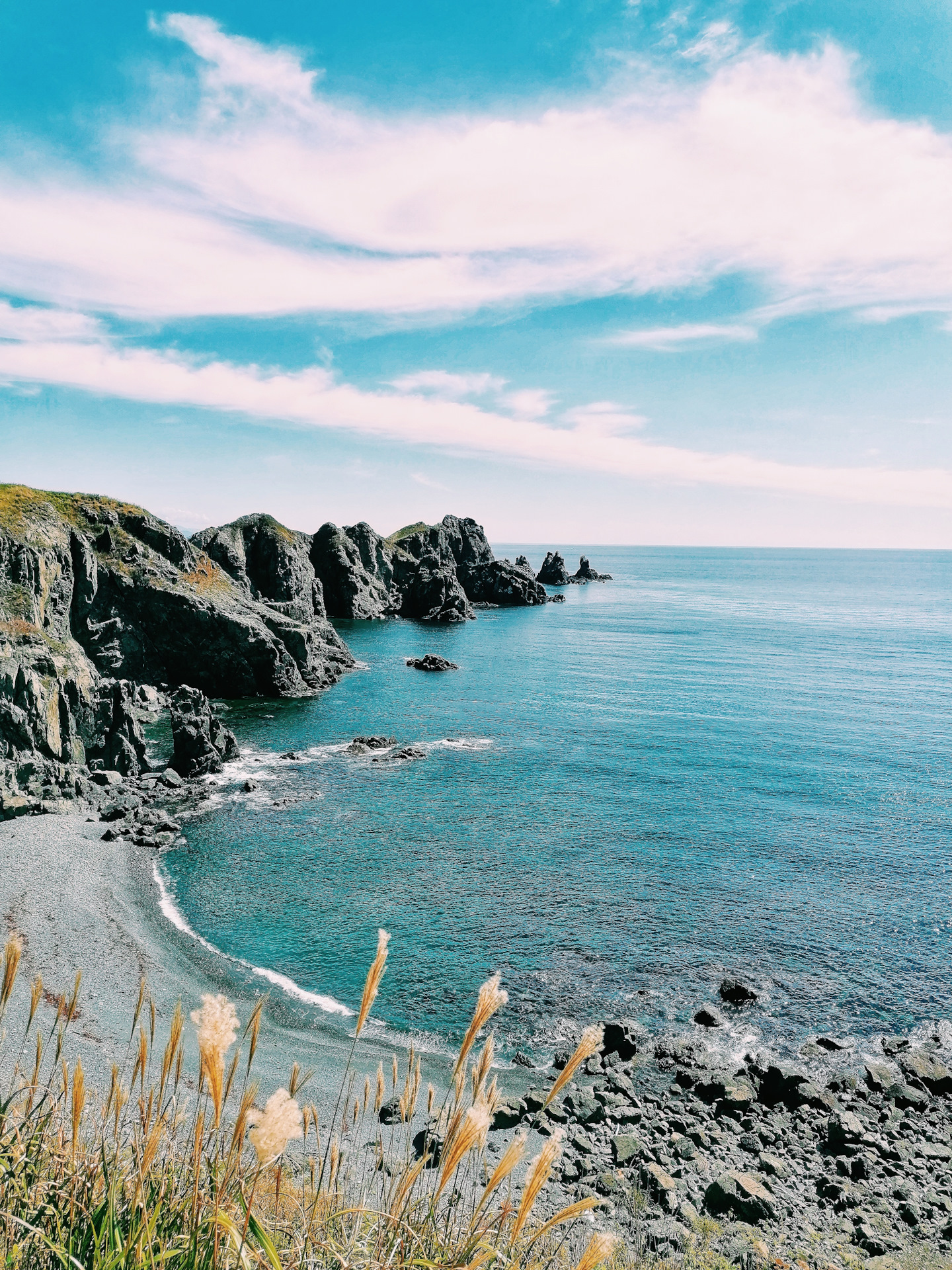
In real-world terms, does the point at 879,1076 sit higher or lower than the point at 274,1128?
lower

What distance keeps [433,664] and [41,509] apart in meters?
45.7

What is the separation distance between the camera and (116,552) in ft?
238

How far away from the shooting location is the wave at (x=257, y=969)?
27.7 metres

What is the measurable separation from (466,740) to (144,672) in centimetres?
3449

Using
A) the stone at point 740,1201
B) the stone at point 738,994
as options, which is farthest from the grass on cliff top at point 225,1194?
the stone at point 738,994

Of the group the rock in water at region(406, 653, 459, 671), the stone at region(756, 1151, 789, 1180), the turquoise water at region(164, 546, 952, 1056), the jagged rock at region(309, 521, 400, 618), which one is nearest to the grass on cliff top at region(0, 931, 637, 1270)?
the stone at region(756, 1151, 789, 1180)

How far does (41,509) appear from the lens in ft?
209

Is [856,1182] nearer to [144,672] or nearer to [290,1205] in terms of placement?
[290,1205]

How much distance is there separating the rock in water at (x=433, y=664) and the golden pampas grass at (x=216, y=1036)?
8812 cm

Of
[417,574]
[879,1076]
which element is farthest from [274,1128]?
[417,574]

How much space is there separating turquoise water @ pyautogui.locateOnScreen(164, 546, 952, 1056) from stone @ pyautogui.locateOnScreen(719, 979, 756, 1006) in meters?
0.54

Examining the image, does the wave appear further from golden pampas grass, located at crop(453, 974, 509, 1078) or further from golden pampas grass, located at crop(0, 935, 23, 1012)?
A: golden pampas grass, located at crop(453, 974, 509, 1078)

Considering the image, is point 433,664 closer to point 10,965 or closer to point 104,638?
point 104,638

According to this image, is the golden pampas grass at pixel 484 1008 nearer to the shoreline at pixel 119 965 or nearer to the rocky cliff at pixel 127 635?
the shoreline at pixel 119 965
